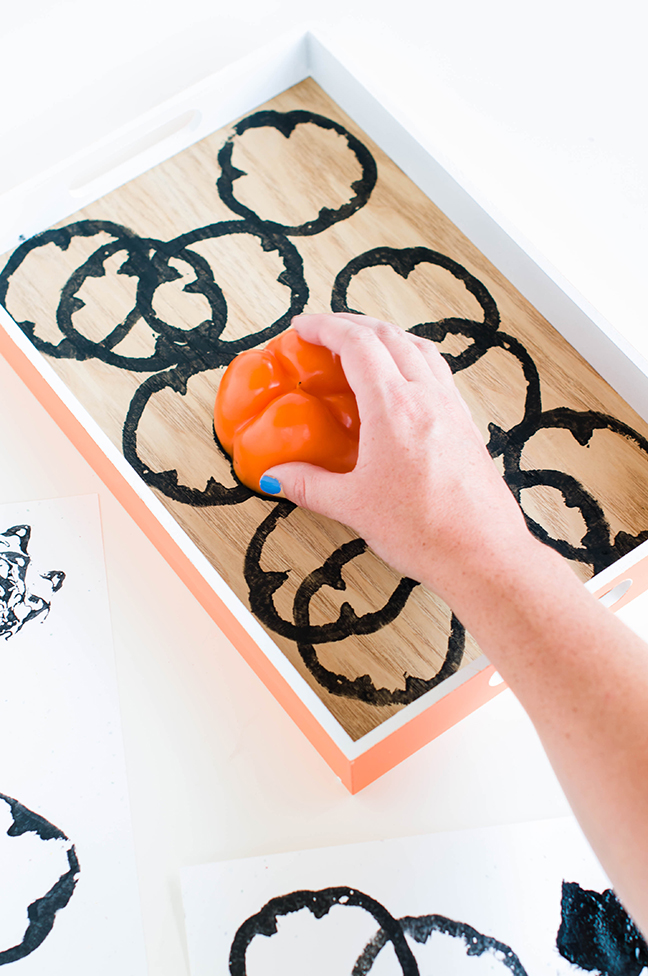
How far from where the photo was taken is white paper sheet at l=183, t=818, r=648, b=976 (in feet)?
2.46

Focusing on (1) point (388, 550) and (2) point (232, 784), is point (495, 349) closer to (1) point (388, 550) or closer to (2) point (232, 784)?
(1) point (388, 550)

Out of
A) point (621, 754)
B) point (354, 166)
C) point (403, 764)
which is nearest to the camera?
point (621, 754)

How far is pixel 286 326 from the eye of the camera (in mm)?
930

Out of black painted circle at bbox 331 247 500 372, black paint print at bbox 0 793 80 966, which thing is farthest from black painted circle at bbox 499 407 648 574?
black paint print at bbox 0 793 80 966

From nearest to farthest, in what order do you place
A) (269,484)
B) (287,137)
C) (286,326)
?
(269,484) < (286,326) < (287,137)

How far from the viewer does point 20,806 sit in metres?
0.80

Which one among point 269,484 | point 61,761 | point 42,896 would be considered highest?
point 269,484

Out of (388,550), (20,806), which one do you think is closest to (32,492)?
(20,806)

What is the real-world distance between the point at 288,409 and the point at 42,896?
0.50 metres

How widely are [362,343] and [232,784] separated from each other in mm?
438

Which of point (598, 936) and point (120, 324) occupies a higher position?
point (120, 324)

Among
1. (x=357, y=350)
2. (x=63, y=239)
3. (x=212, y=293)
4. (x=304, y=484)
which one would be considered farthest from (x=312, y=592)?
(x=63, y=239)

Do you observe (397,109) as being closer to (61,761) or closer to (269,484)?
(269,484)

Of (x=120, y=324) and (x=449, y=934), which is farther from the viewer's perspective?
(x=120, y=324)
